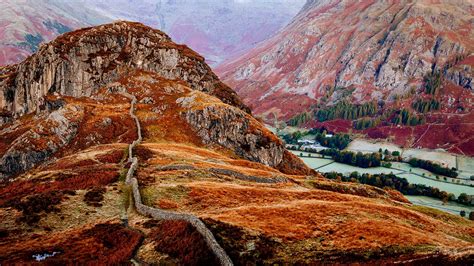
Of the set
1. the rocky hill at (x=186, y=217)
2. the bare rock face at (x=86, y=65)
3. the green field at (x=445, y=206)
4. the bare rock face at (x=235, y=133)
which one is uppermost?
the bare rock face at (x=86, y=65)

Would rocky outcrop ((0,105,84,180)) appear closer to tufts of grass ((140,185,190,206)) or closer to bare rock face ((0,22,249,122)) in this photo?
bare rock face ((0,22,249,122))

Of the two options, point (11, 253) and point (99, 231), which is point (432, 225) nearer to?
point (99, 231)

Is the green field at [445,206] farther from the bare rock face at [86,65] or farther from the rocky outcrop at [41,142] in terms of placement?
the rocky outcrop at [41,142]

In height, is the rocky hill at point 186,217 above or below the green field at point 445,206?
above

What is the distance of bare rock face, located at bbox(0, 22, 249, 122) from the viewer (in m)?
172

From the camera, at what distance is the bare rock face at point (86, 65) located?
172m

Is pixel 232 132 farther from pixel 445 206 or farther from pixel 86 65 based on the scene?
pixel 445 206

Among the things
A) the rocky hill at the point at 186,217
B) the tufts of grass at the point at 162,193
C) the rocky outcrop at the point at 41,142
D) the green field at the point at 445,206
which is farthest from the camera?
the green field at the point at 445,206

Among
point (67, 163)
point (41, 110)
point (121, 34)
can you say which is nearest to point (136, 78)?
point (121, 34)

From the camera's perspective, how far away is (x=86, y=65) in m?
176

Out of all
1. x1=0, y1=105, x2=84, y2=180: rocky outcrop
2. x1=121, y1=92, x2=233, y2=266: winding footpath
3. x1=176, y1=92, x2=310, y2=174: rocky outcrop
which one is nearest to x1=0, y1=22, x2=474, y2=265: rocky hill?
x1=121, y1=92, x2=233, y2=266: winding footpath

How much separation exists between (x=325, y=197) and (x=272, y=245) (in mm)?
28614

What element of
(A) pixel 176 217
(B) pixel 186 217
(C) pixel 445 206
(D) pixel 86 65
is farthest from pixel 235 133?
(C) pixel 445 206

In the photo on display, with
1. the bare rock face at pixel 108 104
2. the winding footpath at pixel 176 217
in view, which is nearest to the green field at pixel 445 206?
the bare rock face at pixel 108 104
